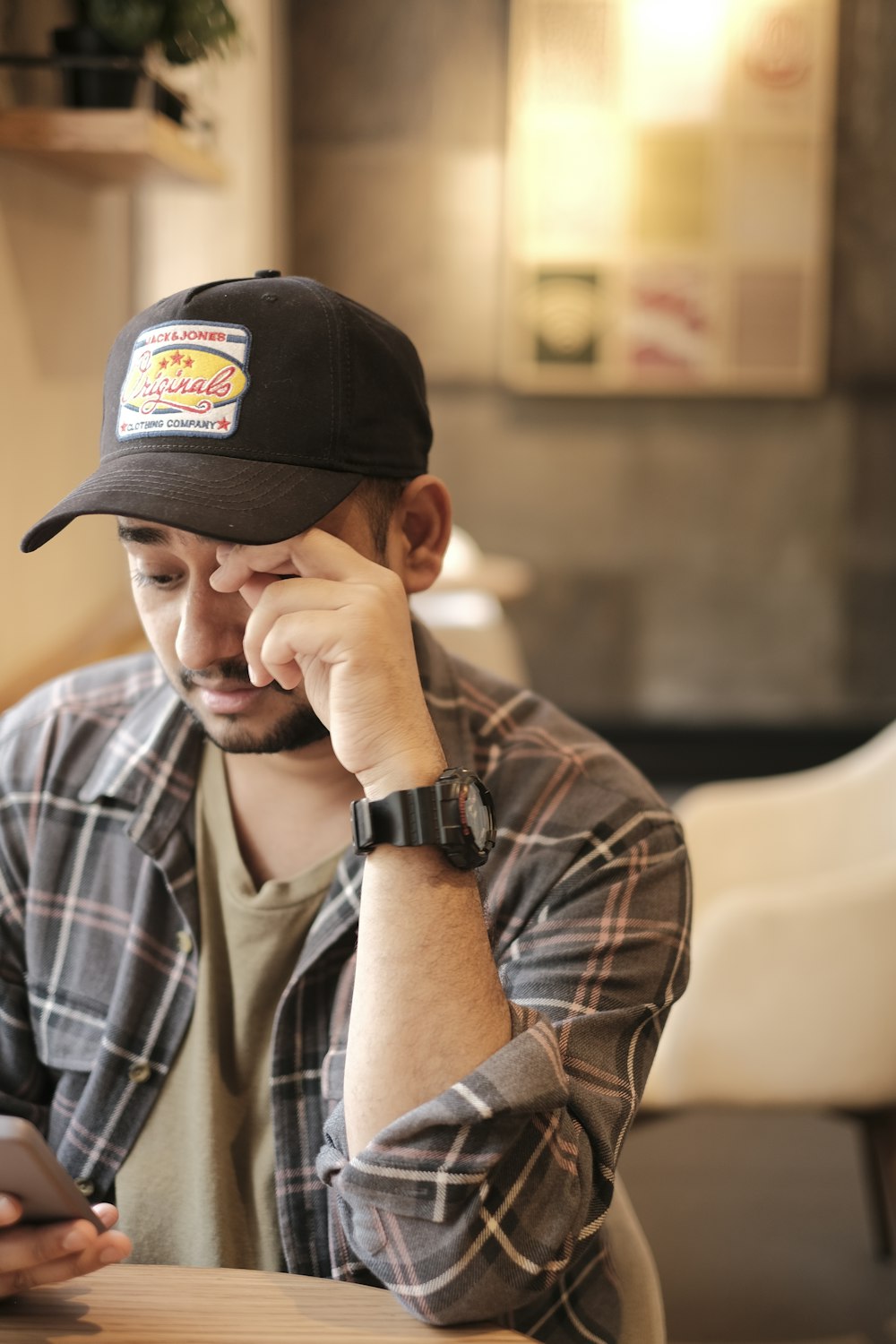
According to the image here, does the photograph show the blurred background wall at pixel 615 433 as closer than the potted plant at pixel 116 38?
No

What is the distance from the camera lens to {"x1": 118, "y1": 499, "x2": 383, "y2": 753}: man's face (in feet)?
3.80

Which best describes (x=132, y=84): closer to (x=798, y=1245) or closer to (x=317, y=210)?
(x=798, y=1245)

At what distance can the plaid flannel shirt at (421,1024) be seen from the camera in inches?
39.2

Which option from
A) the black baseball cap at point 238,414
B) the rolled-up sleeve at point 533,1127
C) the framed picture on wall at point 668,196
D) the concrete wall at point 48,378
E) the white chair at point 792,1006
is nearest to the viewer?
the rolled-up sleeve at point 533,1127

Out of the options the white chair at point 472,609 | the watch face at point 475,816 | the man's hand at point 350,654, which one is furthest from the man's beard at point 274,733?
the white chair at point 472,609

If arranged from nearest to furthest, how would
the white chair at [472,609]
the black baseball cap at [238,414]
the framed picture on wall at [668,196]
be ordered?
1. the black baseball cap at [238,414]
2. the white chair at [472,609]
3. the framed picture on wall at [668,196]

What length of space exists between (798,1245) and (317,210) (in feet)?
13.5

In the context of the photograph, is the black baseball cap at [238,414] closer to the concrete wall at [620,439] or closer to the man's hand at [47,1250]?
the man's hand at [47,1250]

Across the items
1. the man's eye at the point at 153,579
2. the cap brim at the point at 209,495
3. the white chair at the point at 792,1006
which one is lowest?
the white chair at the point at 792,1006

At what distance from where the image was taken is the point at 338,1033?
3.91 feet

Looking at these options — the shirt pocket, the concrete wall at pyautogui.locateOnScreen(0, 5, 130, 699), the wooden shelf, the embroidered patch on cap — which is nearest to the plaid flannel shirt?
the shirt pocket

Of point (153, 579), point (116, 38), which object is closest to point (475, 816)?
point (153, 579)

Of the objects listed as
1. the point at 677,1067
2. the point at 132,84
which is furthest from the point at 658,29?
the point at 677,1067

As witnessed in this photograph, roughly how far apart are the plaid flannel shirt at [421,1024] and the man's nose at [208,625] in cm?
21
